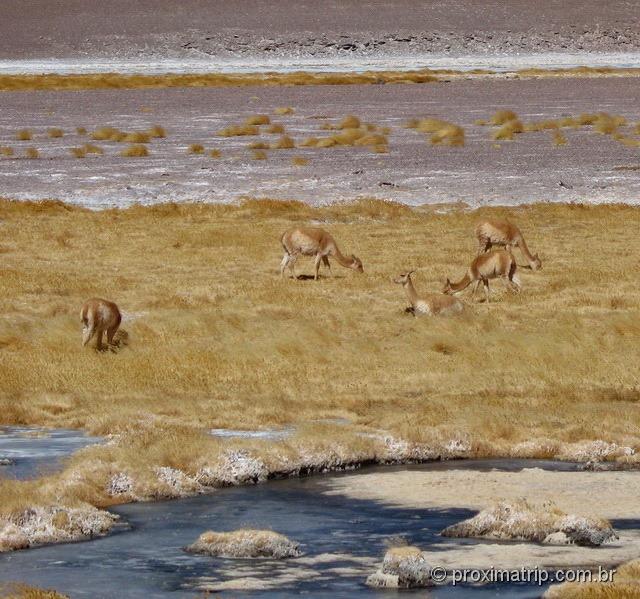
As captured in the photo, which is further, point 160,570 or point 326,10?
point 326,10

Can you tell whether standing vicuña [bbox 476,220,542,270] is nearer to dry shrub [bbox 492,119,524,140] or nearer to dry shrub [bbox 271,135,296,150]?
dry shrub [bbox 271,135,296,150]

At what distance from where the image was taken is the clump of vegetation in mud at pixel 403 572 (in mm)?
12984

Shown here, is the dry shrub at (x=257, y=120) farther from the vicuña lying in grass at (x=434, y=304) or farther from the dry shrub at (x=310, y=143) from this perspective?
the vicuña lying in grass at (x=434, y=304)

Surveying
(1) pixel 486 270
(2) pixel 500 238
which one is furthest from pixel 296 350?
(2) pixel 500 238

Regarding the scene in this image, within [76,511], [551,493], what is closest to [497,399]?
[551,493]

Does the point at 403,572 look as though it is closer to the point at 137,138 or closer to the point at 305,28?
the point at 137,138

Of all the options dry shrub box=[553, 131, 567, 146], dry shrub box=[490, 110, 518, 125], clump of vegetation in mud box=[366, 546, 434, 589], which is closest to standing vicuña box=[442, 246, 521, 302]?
clump of vegetation in mud box=[366, 546, 434, 589]

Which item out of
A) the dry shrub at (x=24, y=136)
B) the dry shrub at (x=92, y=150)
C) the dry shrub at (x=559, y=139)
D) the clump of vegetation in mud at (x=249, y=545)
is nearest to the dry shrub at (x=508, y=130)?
the dry shrub at (x=559, y=139)

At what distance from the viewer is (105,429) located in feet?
61.7

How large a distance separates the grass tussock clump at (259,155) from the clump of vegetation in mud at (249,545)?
38343 mm

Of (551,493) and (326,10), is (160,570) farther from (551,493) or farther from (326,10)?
(326,10)

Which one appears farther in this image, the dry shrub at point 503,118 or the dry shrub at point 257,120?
the dry shrub at point 257,120

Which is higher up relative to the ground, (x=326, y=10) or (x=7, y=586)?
(x=326, y=10)

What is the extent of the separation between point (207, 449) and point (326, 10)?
449 feet
